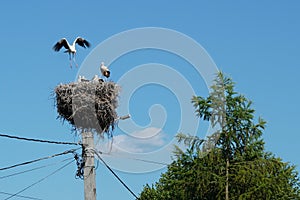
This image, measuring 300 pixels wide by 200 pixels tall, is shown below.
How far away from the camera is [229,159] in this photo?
604 inches

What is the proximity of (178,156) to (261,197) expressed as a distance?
2265 mm

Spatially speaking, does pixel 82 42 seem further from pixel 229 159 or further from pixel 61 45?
pixel 229 159

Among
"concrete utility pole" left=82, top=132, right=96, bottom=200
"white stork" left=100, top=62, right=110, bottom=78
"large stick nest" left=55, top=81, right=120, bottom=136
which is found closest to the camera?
"concrete utility pole" left=82, top=132, right=96, bottom=200

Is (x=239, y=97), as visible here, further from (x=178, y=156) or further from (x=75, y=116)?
(x=75, y=116)

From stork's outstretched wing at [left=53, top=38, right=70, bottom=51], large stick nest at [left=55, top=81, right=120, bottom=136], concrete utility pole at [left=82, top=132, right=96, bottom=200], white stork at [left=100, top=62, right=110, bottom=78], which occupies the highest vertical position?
stork's outstretched wing at [left=53, top=38, right=70, bottom=51]

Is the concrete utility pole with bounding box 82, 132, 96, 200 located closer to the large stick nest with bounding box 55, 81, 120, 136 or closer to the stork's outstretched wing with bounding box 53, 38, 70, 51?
the large stick nest with bounding box 55, 81, 120, 136

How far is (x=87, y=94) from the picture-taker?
46.5 ft

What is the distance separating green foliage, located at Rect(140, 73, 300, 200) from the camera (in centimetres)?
1507

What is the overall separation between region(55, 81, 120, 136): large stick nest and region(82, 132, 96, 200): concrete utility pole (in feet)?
1.80

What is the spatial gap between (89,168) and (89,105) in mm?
1705

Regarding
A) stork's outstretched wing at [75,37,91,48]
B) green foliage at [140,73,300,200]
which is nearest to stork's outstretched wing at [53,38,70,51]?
stork's outstretched wing at [75,37,91,48]

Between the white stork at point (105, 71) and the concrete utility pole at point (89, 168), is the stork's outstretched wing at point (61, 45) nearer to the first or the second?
the white stork at point (105, 71)

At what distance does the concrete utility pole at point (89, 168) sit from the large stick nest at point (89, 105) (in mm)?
550

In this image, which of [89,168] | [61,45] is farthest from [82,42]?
[89,168]
